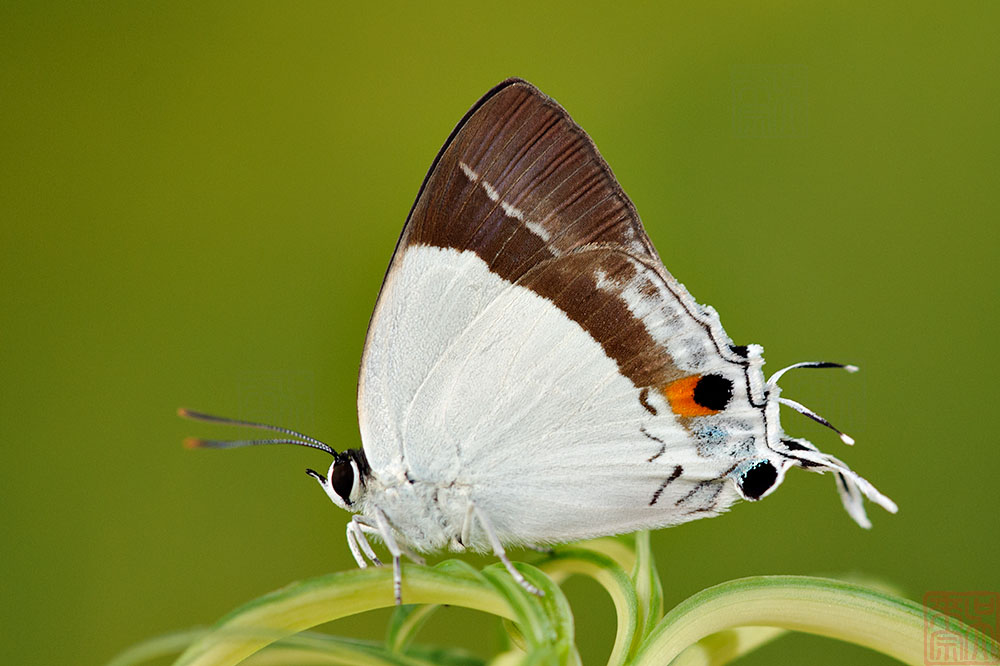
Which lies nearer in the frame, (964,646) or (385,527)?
(964,646)

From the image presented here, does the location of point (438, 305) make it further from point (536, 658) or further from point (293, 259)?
point (293, 259)

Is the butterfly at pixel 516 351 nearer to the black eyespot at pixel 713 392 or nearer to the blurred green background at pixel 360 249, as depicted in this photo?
the black eyespot at pixel 713 392

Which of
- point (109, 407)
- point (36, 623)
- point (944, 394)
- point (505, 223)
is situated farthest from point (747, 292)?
point (36, 623)

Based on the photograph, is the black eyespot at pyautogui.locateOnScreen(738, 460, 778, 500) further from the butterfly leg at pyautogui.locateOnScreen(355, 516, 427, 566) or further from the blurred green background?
the blurred green background

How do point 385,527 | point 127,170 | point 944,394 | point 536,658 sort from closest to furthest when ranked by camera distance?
1. point 536,658
2. point 385,527
3. point 944,394
4. point 127,170

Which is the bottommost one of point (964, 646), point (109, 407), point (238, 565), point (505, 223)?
point (964, 646)

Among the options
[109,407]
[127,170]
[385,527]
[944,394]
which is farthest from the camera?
[127,170]

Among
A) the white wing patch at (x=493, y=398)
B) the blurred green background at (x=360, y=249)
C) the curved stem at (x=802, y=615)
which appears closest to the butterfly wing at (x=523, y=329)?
the white wing patch at (x=493, y=398)
